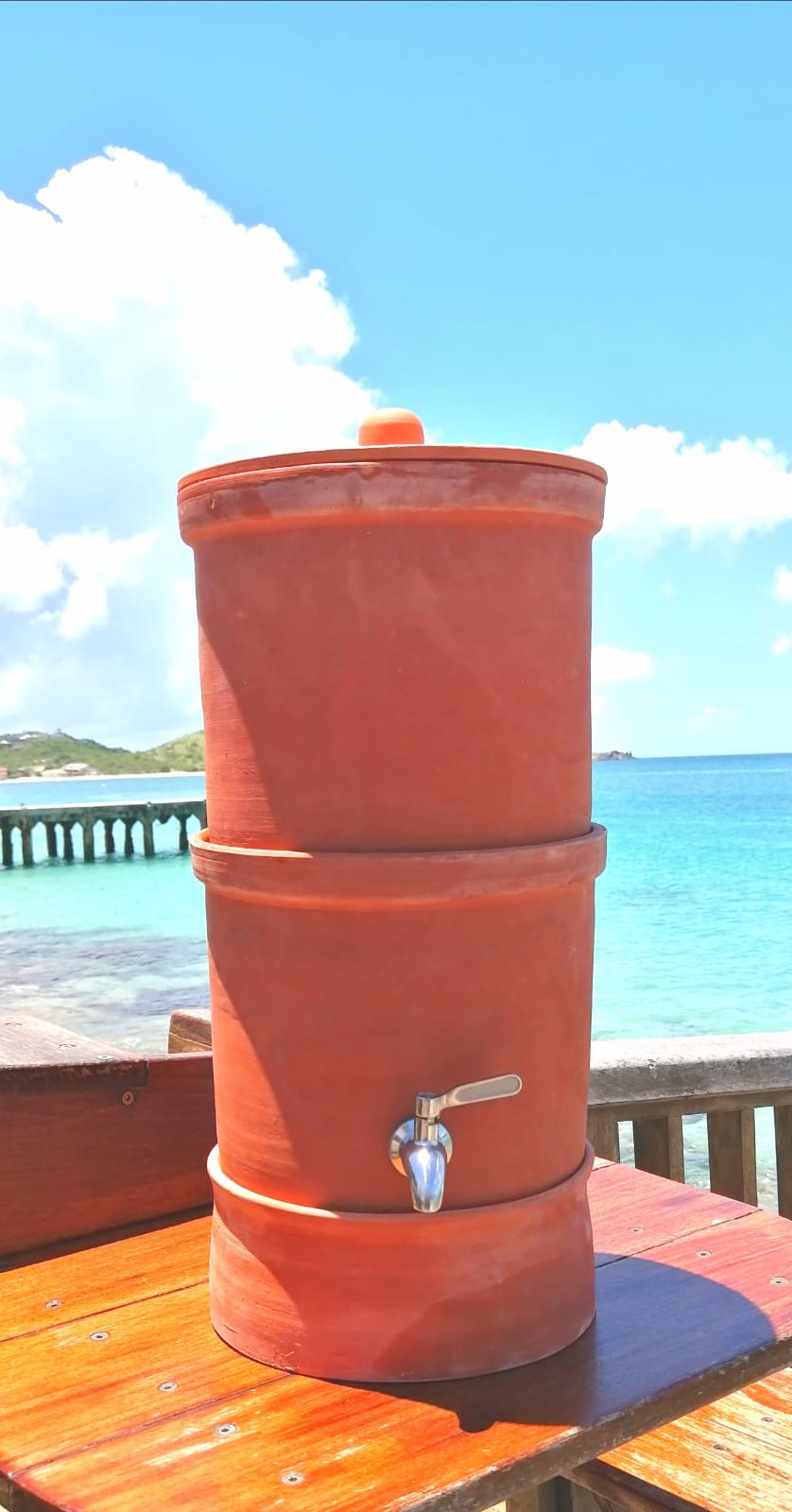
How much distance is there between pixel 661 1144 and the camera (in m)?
2.98

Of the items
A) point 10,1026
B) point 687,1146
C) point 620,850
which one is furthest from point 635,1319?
point 620,850

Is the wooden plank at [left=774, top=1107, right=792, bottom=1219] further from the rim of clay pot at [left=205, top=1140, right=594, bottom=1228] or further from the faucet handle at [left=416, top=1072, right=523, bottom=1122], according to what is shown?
the faucet handle at [left=416, top=1072, right=523, bottom=1122]

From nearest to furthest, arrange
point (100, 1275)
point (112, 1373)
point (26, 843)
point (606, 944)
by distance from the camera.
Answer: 1. point (112, 1373)
2. point (100, 1275)
3. point (606, 944)
4. point (26, 843)

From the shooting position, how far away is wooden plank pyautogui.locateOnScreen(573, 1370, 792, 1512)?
6.37 ft

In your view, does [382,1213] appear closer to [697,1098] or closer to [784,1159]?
[697,1098]

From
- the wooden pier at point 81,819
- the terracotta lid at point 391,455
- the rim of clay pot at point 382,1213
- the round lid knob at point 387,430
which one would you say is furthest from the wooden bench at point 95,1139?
the wooden pier at point 81,819

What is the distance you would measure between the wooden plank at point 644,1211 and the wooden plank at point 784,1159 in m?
1.07

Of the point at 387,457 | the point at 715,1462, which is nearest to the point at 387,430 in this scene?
the point at 387,457

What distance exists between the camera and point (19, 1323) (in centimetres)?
156

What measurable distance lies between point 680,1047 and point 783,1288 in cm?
136

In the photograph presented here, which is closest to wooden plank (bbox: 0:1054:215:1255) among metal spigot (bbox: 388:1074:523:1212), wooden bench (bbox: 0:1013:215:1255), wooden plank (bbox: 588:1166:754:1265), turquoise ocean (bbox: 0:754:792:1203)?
wooden bench (bbox: 0:1013:215:1255)

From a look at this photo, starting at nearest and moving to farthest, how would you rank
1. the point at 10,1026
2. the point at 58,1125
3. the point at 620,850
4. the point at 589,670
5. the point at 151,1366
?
the point at 151,1366 < the point at 589,670 < the point at 58,1125 < the point at 10,1026 < the point at 620,850

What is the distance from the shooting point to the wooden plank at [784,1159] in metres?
2.97

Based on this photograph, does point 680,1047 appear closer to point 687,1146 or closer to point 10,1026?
point 10,1026
